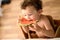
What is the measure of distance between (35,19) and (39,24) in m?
0.09

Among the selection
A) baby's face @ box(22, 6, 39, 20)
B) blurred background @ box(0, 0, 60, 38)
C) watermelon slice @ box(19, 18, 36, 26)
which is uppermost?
baby's face @ box(22, 6, 39, 20)

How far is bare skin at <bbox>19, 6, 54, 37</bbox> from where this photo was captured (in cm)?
99

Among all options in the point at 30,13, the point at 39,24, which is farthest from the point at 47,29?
the point at 30,13

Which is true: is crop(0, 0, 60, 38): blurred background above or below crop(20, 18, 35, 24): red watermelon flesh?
below

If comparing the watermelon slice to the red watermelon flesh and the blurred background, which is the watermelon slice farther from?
the blurred background

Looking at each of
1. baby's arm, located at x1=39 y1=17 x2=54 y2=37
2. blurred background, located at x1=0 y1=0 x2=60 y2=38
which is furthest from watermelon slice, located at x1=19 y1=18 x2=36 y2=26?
blurred background, located at x1=0 y1=0 x2=60 y2=38

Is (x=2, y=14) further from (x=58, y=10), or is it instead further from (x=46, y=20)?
(x=46, y=20)

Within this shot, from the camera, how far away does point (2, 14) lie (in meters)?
1.77

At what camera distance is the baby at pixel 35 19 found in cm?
98

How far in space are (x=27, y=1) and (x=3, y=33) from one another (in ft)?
2.55

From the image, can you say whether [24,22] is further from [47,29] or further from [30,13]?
[47,29]

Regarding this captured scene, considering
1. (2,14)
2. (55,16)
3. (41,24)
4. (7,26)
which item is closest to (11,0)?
(2,14)

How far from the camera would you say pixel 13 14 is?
176 cm

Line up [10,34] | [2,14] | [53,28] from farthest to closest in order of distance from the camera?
1. [2,14]
2. [10,34]
3. [53,28]
